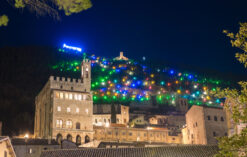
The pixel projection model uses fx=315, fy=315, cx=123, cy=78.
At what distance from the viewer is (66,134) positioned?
2608 inches

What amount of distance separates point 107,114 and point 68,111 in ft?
99.6

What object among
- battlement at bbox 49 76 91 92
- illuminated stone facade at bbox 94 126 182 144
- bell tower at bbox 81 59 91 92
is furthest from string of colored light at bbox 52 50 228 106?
battlement at bbox 49 76 91 92

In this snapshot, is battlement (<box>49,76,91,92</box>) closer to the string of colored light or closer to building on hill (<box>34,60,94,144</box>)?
building on hill (<box>34,60,94,144</box>)

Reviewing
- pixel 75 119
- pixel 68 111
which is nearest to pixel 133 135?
pixel 75 119

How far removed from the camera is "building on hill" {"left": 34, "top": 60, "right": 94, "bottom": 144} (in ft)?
219

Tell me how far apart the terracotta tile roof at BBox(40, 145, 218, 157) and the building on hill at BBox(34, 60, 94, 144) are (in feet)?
99.5

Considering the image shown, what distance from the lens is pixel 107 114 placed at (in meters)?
98.1

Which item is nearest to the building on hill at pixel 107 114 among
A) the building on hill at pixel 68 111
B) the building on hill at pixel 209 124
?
the building on hill at pixel 68 111

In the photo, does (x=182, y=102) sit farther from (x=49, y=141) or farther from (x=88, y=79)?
(x=49, y=141)

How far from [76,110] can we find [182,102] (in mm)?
62760

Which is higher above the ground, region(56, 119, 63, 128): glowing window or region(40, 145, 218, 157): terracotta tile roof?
region(56, 119, 63, 128): glowing window

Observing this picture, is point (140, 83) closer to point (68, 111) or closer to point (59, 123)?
point (68, 111)

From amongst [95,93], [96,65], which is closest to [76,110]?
[95,93]

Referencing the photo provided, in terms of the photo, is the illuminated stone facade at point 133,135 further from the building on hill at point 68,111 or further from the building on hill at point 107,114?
the building on hill at point 107,114
